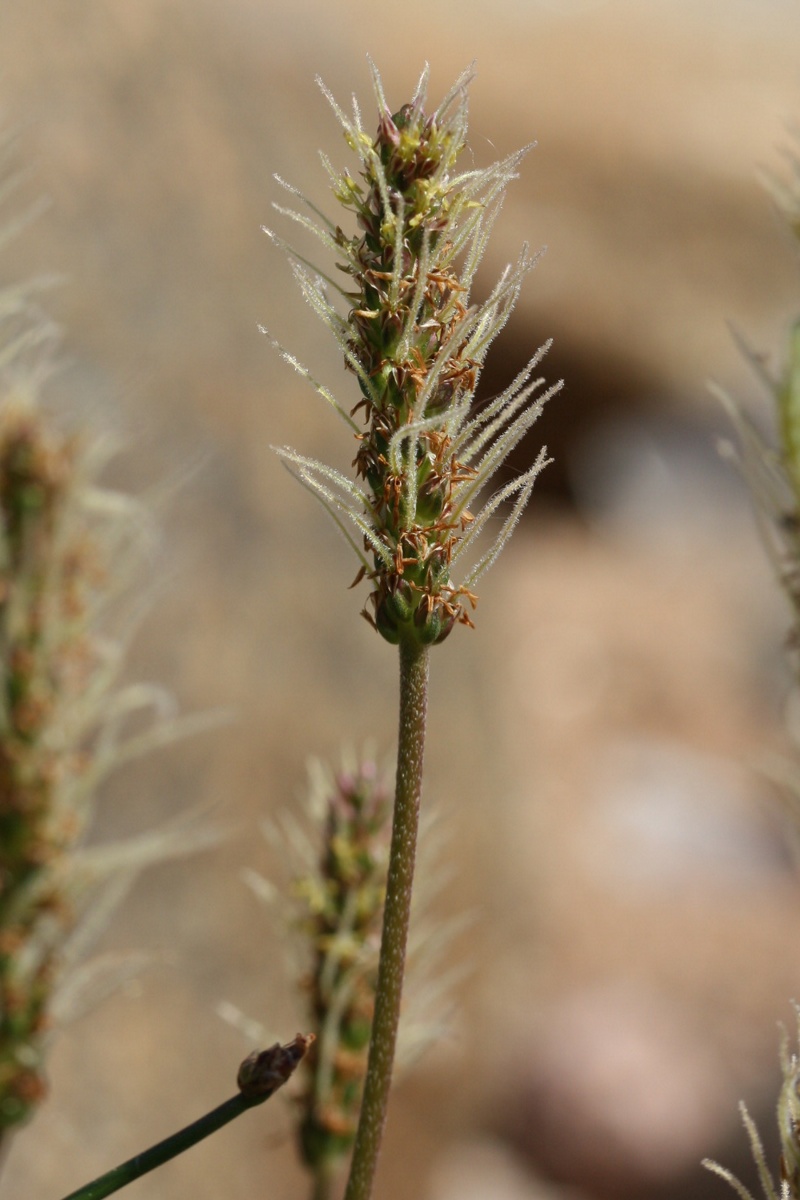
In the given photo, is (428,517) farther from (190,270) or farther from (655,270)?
(655,270)

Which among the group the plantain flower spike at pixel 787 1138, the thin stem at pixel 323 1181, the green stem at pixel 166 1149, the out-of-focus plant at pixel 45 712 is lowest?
the plantain flower spike at pixel 787 1138

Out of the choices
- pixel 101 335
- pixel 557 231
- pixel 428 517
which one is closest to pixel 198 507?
pixel 101 335

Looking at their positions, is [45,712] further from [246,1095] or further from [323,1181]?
[246,1095]

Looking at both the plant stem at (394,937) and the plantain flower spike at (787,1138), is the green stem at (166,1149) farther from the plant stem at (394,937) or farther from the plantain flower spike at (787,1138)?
the plantain flower spike at (787,1138)

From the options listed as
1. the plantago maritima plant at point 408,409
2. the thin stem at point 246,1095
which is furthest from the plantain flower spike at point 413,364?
the thin stem at point 246,1095

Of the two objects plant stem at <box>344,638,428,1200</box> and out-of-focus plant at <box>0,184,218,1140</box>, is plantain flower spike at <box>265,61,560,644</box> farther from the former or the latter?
out-of-focus plant at <box>0,184,218,1140</box>

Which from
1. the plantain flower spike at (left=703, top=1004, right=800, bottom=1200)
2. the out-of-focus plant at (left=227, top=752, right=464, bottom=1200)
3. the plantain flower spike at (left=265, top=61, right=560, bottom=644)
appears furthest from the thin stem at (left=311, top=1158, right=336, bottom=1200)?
the plantain flower spike at (left=265, top=61, right=560, bottom=644)

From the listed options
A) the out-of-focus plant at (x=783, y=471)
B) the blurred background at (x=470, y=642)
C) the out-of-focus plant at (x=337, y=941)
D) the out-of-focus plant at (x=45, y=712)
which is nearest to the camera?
the out-of-focus plant at (x=783, y=471)

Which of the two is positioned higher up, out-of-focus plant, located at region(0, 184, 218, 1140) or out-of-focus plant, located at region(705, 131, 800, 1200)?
out-of-focus plant, located at region(0, 184, 218, 1140)
